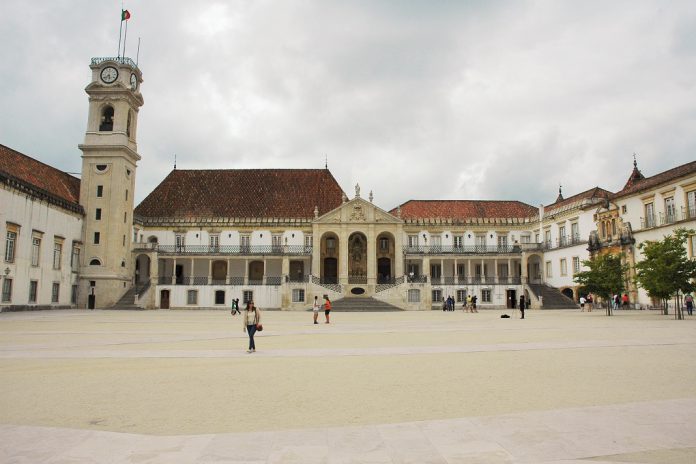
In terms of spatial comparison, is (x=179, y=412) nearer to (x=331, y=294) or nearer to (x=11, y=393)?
(x=11, y=393)

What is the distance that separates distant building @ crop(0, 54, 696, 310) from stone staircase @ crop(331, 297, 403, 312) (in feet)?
4.18

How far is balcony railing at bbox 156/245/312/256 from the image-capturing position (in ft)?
166

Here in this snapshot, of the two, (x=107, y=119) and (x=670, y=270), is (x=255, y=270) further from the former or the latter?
(x=670, y=270)

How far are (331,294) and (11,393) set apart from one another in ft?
125

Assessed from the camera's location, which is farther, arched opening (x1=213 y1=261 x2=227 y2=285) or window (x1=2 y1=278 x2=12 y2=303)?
arched opening (x1=213 y1=261 x2=227 y2=285)

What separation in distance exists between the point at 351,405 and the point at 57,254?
40.6m

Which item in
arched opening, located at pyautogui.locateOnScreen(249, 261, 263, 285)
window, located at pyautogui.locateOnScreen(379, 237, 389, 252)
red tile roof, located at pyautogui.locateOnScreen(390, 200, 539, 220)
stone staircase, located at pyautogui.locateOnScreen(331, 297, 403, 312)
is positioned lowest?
stone staircase, located at pyautogui.locateOnScreen(331, 297, 403, 312)

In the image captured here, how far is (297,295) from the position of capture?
45.7m

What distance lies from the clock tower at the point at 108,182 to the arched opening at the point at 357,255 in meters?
20.5

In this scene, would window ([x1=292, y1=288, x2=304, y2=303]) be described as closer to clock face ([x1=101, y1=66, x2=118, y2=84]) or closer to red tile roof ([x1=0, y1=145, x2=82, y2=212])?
red tile roof ([x1=0, y1=145, x2=82, y2=212])

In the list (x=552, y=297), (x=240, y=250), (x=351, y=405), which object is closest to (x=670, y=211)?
(x=552, y=297)

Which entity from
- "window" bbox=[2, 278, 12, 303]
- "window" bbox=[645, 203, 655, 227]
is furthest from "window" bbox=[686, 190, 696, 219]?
"window" bbox=[2, 278, 12, 303]

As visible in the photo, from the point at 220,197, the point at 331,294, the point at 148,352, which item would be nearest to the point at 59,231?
the point at 220,197

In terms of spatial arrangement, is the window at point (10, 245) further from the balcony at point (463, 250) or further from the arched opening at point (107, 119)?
the balcony at point (463, 250)
